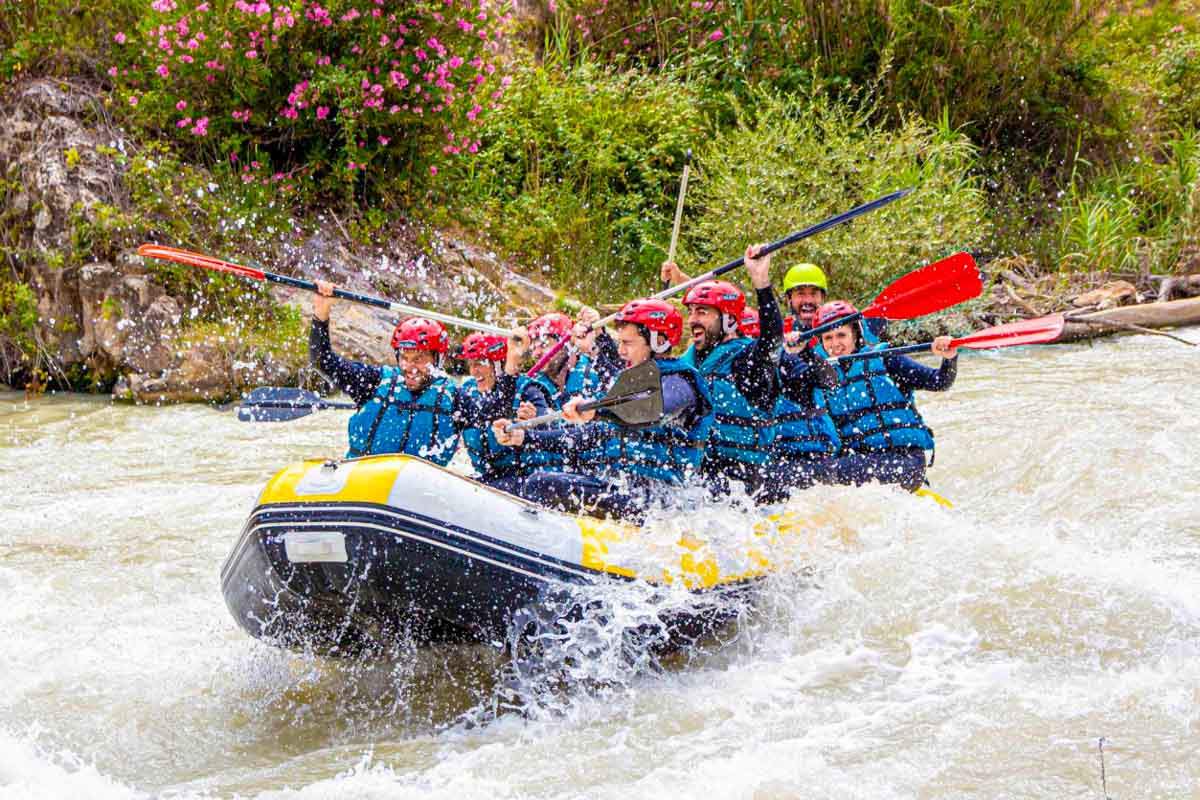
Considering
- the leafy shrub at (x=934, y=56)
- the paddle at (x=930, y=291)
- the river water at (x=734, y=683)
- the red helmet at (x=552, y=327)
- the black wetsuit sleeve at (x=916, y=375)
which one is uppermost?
the leafy shrub at (x=934, y=56)

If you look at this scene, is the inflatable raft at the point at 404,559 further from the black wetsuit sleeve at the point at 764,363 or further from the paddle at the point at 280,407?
the paddle at the point at 280,407

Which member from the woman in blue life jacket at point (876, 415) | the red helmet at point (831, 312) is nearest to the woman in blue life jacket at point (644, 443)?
the woman in blue life jacket at point (876, 415)

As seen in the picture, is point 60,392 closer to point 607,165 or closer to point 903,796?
point 607,165

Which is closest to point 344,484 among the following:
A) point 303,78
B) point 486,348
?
point 486,348

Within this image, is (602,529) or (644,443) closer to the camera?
(602,529)

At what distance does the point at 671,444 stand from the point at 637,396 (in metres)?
0.34

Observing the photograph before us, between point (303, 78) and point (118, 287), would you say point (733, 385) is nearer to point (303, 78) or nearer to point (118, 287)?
point (118, 287)

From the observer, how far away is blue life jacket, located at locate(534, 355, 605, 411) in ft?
17.8

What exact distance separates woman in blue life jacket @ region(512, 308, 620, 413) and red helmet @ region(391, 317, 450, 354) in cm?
71

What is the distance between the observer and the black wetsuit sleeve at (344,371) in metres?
4.81

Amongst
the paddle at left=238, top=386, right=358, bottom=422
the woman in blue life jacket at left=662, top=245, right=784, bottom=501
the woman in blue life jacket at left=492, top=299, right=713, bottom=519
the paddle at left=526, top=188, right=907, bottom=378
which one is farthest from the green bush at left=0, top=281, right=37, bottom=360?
the woman in blue life jacket at left=662, top=245, right=784, bottom=501

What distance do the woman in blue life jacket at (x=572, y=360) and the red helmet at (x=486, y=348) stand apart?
0.27 m

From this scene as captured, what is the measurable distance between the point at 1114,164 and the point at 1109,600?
9.33 metres

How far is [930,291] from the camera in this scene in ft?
16.6
